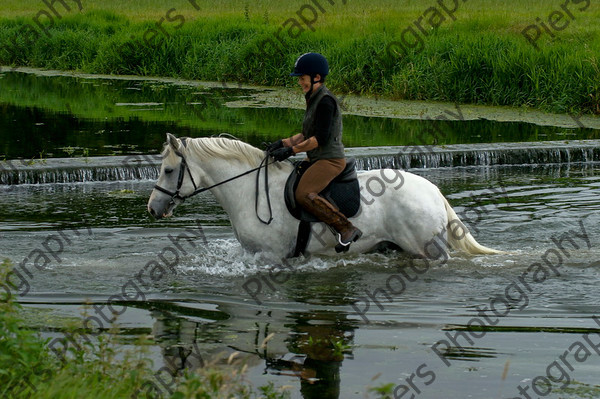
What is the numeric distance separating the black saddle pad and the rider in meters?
0.09

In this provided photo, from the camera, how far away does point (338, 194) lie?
804cm

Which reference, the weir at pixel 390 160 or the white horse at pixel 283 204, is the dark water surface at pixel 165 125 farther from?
the white horse at pixel 283 204

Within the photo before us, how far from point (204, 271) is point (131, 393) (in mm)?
3954

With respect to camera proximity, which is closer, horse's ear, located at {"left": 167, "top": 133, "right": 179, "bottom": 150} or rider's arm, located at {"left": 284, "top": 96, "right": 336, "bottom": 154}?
rider's arm, located at {"left": 284, "top": 96, "right": 336, "bottom": 154}

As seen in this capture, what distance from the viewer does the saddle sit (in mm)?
8039

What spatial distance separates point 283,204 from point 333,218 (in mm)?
531

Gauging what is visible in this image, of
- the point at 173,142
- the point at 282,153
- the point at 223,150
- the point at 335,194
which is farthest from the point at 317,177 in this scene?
the point at 173,142

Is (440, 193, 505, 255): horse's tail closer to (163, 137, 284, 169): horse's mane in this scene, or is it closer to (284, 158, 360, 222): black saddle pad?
(284, 158, 360, 222): black saddle pad

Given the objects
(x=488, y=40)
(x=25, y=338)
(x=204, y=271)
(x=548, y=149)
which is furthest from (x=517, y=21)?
(x=25, y=338)

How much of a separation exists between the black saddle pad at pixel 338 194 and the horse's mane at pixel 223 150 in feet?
0.99

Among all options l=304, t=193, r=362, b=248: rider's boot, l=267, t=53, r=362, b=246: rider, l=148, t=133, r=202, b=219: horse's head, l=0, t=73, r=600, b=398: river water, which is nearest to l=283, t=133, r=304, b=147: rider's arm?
l=267, t=53, r=362, b=246: rider

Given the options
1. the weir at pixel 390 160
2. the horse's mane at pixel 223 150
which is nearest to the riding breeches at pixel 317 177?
the horse's mane at pixel 223 150

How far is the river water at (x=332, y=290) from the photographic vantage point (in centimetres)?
591

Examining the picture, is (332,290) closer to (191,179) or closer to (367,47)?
(191,179)
